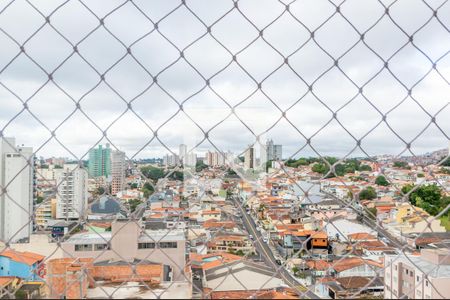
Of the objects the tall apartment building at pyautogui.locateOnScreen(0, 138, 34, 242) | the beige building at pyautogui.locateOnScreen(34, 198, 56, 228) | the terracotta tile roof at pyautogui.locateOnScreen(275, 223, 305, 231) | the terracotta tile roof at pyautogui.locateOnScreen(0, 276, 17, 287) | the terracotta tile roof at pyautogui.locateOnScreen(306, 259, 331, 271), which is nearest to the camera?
the tall apartment building at pyautogui.locateOnScreen(0, 138, 34, 242)

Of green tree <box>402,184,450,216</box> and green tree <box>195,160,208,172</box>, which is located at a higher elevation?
green tree <box>195,160,208,172</box>

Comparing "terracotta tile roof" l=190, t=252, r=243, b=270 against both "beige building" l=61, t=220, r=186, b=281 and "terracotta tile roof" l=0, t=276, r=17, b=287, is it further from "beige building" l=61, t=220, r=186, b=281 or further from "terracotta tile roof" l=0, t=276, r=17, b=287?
"terracotta tile roof" l=0, t=276, r=17, b=287

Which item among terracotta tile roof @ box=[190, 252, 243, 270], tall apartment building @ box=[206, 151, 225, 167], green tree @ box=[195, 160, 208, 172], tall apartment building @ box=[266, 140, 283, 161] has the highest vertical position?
tall apartment building @ box=[266, 140, 283, 161]

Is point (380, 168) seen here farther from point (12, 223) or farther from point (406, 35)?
point (12, 223)

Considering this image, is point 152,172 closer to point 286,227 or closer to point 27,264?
point 27,264

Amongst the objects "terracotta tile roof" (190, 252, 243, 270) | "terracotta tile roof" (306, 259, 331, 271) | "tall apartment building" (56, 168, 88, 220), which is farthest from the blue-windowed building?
"terracotta tile roof" (306, 259, 331, 271)

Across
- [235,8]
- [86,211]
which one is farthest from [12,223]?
[235,8]
